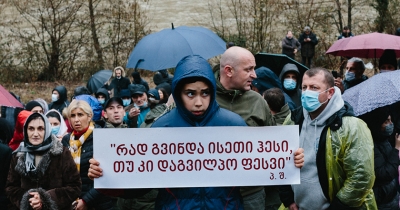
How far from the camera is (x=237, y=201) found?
12.1 feet

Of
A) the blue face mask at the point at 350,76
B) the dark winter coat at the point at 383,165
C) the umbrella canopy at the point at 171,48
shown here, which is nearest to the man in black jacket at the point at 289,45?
the blue face mask at the point at 350,76

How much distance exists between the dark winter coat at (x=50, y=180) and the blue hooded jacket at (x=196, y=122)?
2.20 meters

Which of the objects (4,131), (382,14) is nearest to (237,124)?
(4,131)

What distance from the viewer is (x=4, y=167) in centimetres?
594

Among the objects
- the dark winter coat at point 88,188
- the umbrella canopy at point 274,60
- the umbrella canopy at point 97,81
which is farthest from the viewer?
the umbrella canopy at point 97,81

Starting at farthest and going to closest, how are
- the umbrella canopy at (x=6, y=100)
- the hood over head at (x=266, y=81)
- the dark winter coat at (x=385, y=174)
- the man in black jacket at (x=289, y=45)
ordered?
the man in black jacket at (x=289, y=45)
the hood over head at (x=266, y=81)
the umbrella canopy at (x=6, y=100)
the dark winter coat at (x=385, y=174)

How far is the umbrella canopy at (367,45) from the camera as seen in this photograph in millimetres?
10041

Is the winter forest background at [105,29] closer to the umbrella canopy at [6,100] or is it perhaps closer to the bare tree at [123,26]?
the bare tree at [123,26]

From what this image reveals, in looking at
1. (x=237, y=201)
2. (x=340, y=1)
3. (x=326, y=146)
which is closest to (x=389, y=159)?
(x=326, y=146)

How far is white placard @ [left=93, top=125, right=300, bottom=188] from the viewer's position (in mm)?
3768

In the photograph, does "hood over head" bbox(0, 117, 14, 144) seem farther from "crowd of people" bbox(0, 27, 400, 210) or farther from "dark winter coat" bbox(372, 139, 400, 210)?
"dark winter coat" bbox(372, 139, 400, 210)

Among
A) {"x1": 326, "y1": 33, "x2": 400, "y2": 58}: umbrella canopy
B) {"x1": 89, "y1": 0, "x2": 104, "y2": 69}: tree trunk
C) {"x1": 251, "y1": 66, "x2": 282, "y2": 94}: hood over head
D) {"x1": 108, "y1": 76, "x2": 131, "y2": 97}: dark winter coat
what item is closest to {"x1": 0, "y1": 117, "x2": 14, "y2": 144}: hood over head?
{"x1": 251, "y1": 66, "x2": 282, "y2": 94}: hood over head

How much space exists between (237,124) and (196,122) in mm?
260

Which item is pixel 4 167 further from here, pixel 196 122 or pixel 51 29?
pixel 51 29
